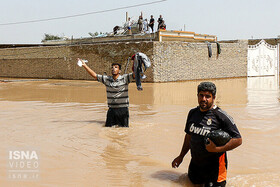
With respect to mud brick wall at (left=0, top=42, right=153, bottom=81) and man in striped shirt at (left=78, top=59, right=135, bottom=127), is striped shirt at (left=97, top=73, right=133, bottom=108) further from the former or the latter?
mud brick wall at (left=0, top=42, right=153, bottom=81)

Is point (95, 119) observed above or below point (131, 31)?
below

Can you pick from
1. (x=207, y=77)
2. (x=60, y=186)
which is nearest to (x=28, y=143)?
(x=60, y=186)

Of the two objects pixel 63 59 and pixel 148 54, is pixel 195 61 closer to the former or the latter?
pixel 148 54

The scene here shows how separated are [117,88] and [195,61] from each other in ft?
54.6

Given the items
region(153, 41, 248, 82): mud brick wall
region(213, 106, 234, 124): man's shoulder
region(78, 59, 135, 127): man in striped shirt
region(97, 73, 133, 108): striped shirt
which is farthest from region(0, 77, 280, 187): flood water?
region(153, 41, 248, 82): mud brick wall

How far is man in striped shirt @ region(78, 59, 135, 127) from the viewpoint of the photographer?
5.98 metres

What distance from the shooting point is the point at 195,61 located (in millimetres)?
21969

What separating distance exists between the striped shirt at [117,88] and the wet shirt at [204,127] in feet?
9.50

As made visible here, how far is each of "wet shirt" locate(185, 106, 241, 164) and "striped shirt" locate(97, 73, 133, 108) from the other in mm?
2896

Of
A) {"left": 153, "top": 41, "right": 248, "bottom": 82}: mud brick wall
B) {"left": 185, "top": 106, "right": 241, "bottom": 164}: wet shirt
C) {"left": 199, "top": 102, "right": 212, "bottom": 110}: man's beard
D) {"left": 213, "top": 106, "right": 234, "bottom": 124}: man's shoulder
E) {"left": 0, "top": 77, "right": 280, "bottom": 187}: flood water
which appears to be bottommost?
{"left": 0, "top": 77, "right": 280, "bottom": 187}: flood water

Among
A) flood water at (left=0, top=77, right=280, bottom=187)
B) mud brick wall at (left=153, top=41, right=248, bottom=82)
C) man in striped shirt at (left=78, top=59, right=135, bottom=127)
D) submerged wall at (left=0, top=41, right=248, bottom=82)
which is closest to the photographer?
flood water at (left=0, top=77, right=280, bottom=187)

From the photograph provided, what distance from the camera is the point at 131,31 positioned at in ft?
94.8

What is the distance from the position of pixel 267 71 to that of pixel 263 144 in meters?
22.9

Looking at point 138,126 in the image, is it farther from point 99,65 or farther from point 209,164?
point 99,65
